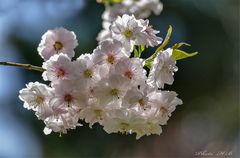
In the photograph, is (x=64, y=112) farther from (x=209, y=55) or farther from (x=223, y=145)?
(x=209, y=55)

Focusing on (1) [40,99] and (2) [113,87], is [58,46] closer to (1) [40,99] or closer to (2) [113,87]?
(1) [40,99]

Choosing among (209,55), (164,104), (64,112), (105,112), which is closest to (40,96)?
(64,112)

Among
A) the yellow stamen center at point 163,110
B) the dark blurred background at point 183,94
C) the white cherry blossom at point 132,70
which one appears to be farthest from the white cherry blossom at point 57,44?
the dark blurred background at point 183,94

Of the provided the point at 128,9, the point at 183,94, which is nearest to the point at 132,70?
the point at 128,9

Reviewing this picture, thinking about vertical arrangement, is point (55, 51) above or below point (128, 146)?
below

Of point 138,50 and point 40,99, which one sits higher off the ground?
point 138,50

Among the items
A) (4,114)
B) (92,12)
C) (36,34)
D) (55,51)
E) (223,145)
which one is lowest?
(55,51)
